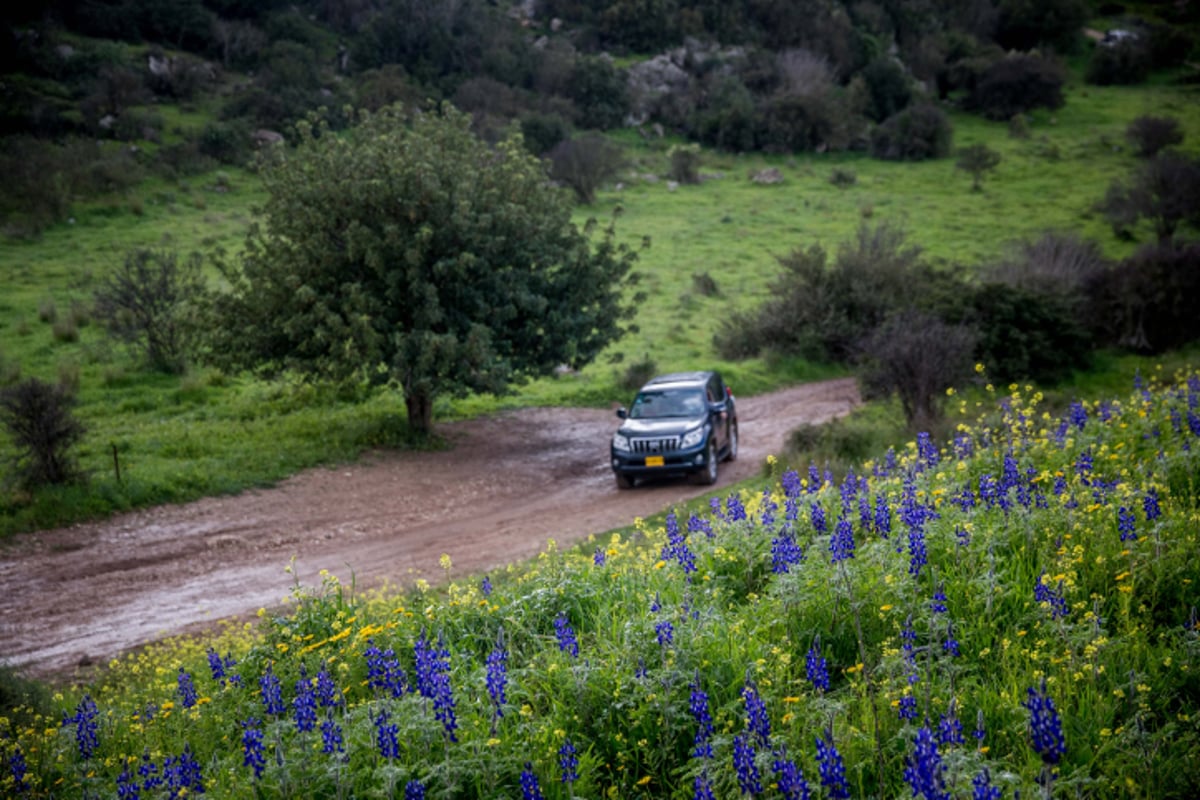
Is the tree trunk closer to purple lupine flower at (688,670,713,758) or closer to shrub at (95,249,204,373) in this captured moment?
shrub at (95,249,204,373)

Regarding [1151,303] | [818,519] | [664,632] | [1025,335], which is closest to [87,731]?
[664,632]

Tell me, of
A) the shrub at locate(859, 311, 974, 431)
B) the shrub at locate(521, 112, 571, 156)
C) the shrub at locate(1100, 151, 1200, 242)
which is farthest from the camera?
the shrub at locate(521, 112, 571, 156)

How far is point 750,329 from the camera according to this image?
100ft

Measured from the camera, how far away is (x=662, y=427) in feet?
54.9

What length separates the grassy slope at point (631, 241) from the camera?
701 inches

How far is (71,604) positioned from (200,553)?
2.17 meters

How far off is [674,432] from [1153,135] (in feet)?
174

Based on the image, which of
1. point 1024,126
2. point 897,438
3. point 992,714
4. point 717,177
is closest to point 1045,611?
point 992,714

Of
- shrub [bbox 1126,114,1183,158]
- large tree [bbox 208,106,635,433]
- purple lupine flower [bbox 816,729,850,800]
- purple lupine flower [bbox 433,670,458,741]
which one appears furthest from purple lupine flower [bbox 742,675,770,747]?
shrub [bbox 1126,114,1183,158]

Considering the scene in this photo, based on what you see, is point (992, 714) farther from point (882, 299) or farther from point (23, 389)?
point (882, 299)

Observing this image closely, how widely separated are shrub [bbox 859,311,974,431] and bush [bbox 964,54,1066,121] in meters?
59.6

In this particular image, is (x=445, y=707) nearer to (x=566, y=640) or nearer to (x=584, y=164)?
(x=566, y=640)

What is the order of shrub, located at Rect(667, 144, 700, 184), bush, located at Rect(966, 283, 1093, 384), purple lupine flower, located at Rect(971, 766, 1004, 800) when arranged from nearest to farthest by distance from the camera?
purple lupine flower, located at Rect(971, 766, 1004, 800)
bush, located at Rect(966, 283, 1093, 384)
shrub, located at Rect(667, 144, 700, 184)

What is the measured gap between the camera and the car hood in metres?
16.6
